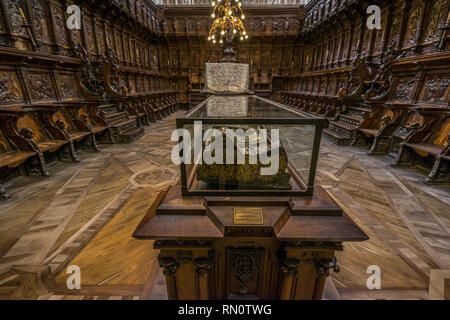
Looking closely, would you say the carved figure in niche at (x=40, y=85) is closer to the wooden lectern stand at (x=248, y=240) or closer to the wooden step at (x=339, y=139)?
the wooden lectern stand at (x=248, y=240)

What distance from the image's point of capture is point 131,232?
7.20 feet

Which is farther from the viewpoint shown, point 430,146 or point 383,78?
point 383,78

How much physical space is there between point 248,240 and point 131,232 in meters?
1.54

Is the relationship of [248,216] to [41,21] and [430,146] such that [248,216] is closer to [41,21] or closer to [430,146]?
[430,146]

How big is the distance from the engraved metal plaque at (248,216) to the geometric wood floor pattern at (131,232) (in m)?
0.93

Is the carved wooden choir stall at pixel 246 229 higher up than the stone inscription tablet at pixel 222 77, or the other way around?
the stone inscription tablet at pixel 222 77

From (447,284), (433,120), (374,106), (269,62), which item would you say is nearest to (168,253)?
(447,284)

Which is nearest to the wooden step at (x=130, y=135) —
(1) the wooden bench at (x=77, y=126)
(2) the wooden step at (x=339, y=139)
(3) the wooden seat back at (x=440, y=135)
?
(1) the wooden bench at (x=77, y=126)

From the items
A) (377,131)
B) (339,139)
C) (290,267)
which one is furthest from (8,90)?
(377,131)

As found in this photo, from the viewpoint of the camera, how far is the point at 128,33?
10039 mm

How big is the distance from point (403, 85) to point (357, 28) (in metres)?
4.23

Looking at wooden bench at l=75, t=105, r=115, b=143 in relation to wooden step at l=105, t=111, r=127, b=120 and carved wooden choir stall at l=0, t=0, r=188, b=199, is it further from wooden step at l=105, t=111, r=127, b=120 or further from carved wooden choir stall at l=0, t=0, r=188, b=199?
wooden step at l=105, t=111, r=127, b=120

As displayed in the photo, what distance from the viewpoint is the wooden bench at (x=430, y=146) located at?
336 cm

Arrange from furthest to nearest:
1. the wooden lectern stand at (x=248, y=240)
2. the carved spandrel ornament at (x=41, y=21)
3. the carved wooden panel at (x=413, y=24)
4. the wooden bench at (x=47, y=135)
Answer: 1. the carved wooden panel at (x=413, y=24)
2. the carved spandrel ornament at (x=41, y=21)
3. the wooden bench at (x=47, y=135)
4. the wooden lectern stand at (x=248, y=240)
